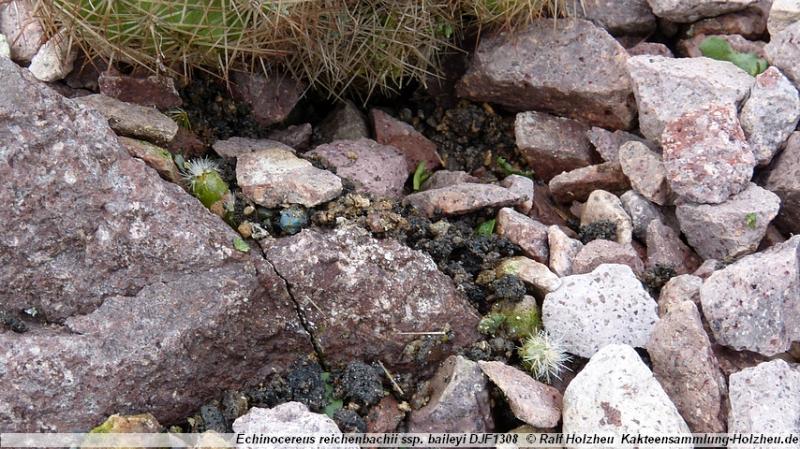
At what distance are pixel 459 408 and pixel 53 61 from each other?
201 cm

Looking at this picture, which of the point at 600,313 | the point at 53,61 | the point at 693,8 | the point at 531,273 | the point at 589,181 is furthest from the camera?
the point at 693,8

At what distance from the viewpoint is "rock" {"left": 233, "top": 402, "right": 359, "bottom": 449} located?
2490 mm

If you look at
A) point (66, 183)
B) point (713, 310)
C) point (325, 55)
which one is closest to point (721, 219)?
point (713, 310)

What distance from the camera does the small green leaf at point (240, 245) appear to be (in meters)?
2.74

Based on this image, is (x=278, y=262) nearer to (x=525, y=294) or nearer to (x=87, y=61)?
(x=525, y=294)

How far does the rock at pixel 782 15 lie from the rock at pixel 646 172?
0.79 metres

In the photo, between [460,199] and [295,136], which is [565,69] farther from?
[295,136]

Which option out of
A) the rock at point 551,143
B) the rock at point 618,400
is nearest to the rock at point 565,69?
the rock at point 551,143

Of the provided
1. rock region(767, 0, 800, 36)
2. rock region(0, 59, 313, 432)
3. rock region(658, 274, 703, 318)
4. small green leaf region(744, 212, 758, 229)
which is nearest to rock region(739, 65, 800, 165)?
small green leaf region(744, 212, 758, 229)

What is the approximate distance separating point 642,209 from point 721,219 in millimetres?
290

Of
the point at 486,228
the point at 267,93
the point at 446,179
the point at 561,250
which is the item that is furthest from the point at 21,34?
the point at 561,250

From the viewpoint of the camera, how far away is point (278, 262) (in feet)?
9.07

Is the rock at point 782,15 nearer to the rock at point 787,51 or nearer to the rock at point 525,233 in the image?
the rock at point 787,51

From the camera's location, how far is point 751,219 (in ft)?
10.1
